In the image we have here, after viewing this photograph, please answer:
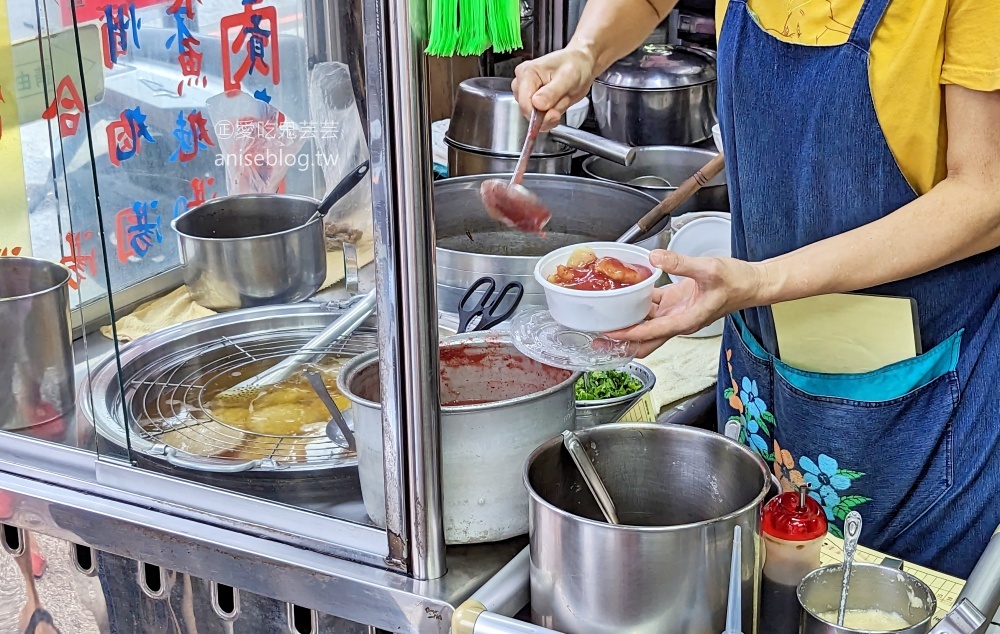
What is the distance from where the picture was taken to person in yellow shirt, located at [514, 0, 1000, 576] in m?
1.29

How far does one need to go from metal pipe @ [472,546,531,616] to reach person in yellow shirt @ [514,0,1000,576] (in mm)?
316

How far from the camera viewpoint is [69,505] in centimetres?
127

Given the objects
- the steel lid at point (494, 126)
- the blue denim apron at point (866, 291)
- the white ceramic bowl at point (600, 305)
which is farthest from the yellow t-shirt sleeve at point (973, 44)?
the steel lid at point (494, 126)

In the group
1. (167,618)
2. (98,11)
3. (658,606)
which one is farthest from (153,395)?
(658,606)

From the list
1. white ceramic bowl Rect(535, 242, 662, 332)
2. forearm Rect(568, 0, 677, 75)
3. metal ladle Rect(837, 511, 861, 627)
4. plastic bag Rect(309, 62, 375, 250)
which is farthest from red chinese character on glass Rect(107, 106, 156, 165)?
metal ladle Rect(837, 511, 861, 627)

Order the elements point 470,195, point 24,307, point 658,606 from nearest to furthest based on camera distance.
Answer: point 658,606 < point 24,307 < point 470,195

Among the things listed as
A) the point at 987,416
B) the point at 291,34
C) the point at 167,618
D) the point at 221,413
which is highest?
the point at 291,34

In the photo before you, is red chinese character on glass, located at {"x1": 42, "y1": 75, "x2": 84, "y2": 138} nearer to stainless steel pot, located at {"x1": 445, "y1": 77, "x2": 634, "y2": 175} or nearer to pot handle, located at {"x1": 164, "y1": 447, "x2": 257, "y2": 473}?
pot handle, located at {"x1": 164, "y1": 447, "x2": 257, "y2": 473}

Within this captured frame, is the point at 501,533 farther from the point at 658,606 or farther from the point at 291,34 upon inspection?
the point at 291,34

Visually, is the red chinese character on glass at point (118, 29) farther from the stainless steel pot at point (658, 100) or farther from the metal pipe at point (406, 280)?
the stainless steel pot at point (658, 100)

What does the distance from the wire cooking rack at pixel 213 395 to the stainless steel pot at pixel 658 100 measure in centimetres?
189

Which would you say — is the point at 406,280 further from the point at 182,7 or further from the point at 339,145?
the point at 182,7

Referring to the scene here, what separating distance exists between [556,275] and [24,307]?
28.9 inches

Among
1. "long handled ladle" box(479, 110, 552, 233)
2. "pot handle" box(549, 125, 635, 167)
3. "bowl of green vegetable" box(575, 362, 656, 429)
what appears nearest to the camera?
"bowl of green vegetable" box(575, 362, 656, 429)
